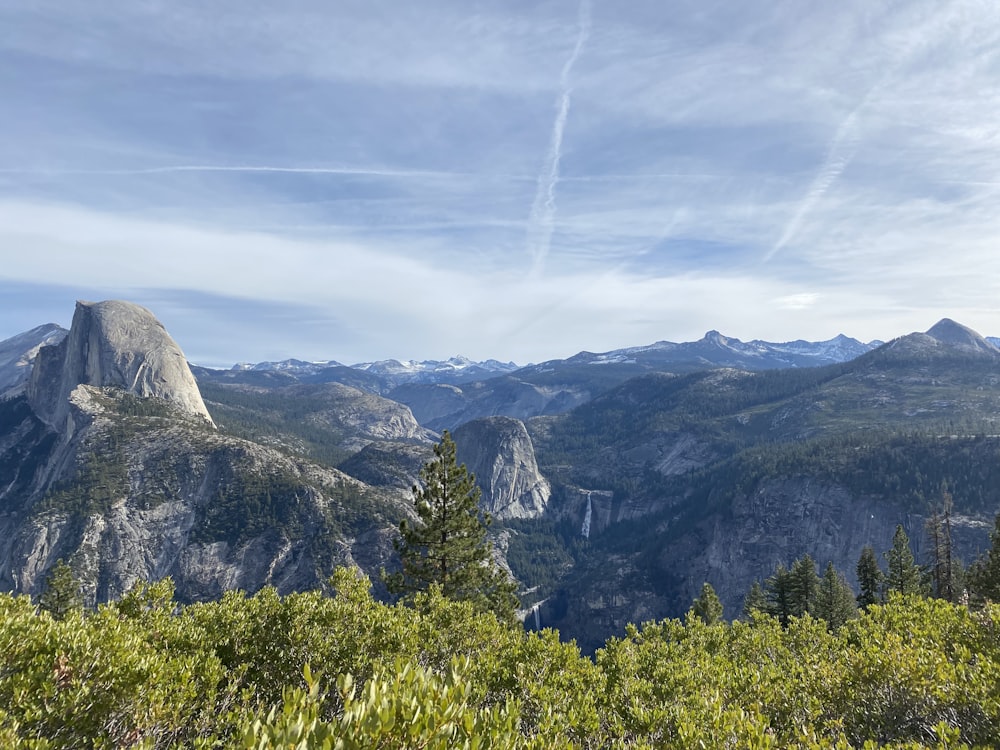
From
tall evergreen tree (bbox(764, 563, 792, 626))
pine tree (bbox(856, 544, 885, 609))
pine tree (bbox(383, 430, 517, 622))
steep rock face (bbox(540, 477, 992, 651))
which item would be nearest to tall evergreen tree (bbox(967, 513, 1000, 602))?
pine tree (bbox(856, 544, 885, 609))

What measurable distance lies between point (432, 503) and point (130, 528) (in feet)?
478

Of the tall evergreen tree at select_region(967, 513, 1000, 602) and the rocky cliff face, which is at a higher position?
the tall evergreen tree at select_region(967, 513, 1000, 602)

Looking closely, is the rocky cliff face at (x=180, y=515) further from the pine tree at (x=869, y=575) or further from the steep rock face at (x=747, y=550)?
the pine tree at (x=869, y=575)

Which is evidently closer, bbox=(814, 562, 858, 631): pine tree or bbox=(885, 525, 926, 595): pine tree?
bbox=(814, 562, 858, 631): pine tree

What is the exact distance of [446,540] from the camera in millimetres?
41344

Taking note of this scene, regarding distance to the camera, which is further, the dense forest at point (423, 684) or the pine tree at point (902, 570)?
the pine tree at point (902, 570)

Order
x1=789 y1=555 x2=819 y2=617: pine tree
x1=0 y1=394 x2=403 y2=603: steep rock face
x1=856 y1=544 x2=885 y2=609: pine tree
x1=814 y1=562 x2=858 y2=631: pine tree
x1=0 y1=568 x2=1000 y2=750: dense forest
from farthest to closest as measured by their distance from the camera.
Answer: x1=0 y1=394 x2=403 y2=603: steep rock face < x1=789 y1=555 x2=819 y2=617: pine tree < x1=856 y1=544 x2=885 y2=609: pine tree < x1=814 y1=562 x2=858 y2=631: pine tree < x1=0 y1=568 x2=1000 y2=750: dense forest

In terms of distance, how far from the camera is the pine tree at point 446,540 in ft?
132

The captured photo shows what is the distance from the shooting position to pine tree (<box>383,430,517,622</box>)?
40.3 metres

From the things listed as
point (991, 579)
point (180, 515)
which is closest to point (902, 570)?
point (991, 579)

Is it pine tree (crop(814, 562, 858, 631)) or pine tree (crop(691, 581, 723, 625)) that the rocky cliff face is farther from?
pine tree (crop(814, 562, 858, 631))

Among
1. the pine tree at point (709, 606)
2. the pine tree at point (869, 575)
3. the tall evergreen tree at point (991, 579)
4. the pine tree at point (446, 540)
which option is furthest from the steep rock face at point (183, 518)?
the tall evergreen tree at point (991, 579)

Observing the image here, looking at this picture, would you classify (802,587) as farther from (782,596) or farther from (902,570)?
(902,570)

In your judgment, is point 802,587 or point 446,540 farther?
point 802,587
